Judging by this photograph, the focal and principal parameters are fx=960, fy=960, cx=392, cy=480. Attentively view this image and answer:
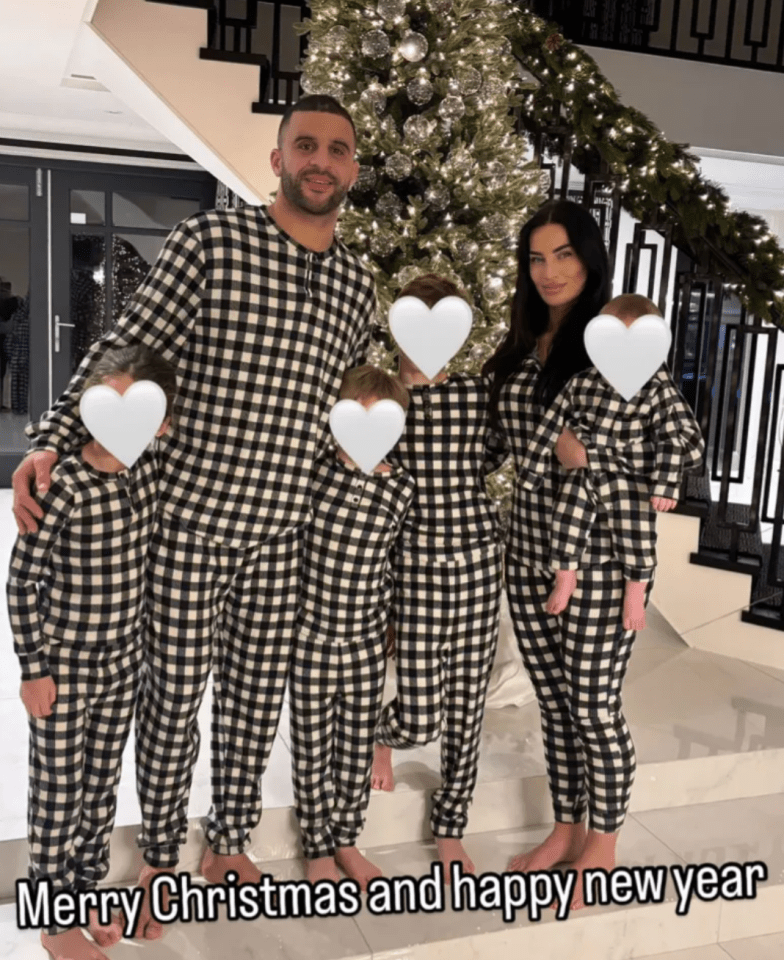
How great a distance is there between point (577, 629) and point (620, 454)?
0.41 metres

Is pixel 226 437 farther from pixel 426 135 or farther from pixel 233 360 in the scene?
pixel 426 135

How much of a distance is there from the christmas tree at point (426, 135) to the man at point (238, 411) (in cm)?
89

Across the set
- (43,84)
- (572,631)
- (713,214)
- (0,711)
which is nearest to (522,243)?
(572,631)

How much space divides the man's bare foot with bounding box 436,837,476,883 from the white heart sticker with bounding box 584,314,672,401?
4.00ft

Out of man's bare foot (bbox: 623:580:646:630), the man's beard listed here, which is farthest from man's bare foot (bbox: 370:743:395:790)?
the man's beard

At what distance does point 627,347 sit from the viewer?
6.35 ft

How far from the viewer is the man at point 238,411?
1.99m

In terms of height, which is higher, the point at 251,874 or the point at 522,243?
the point at 522,243

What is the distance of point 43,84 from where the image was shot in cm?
523

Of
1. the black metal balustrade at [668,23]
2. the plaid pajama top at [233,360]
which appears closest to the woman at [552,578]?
the plaid pajama top at [233,360]

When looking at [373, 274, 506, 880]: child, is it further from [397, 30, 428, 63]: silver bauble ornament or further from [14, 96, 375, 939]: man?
[397, 30, 428, 63]: silver bauble ornament

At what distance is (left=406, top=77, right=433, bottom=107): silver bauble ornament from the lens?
2875mm

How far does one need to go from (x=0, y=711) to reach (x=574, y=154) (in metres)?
2.95

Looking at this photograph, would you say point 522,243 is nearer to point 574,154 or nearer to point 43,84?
point 574,154
